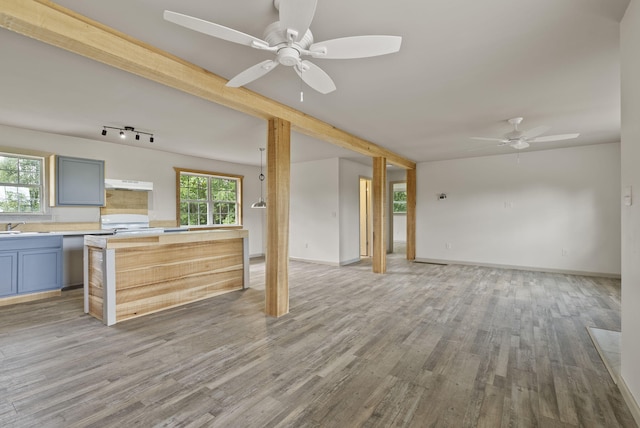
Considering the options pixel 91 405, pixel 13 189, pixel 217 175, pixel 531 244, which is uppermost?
pixel 217 175

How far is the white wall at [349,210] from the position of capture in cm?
711

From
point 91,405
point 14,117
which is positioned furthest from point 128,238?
point 14,117

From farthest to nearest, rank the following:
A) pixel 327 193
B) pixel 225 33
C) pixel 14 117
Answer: pixel 327 193
pixel 14 117
pixel 225 33

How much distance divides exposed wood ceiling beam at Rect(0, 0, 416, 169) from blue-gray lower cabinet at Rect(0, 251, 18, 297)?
142 inches

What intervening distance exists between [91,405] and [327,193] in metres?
5.74

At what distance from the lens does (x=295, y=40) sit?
1839 millimetres

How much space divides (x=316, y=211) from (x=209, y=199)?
8.70ft

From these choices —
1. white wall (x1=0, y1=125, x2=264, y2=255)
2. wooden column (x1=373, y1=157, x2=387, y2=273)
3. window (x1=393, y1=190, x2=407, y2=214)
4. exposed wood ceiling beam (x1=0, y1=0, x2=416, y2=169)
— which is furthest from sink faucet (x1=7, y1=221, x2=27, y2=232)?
window (x1=393, y1=190, x2=407, y2=214)

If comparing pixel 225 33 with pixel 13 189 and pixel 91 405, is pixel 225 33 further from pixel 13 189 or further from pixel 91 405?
pixel 13 189

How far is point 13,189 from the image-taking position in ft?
15.4

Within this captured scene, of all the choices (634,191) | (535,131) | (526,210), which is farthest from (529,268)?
(634,191)

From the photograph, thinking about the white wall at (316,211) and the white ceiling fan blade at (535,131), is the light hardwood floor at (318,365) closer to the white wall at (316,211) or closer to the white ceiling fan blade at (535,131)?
the white ceiling fan blade at (535,131)

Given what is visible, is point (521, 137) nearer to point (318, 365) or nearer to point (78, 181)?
point (318, 365)

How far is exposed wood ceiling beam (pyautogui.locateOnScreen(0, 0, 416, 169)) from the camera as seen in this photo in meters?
1.78
